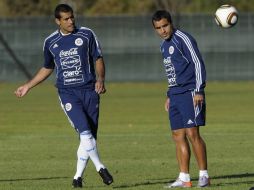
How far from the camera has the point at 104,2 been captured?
212 ft

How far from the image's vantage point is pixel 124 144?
760 inches

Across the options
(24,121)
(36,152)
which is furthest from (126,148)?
(24,121)

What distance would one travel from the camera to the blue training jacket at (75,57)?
41.1ft

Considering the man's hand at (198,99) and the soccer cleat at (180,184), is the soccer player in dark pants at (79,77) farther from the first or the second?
the man's hand at (198,99)

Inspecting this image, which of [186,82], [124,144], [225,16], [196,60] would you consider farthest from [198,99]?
[124,144]

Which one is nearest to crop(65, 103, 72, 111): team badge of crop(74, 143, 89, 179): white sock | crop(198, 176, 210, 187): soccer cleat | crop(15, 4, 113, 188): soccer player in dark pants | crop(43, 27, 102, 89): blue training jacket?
crop(15, 4, 113, 188): soccer player in dark pants

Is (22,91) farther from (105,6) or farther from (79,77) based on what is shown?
(105,6)

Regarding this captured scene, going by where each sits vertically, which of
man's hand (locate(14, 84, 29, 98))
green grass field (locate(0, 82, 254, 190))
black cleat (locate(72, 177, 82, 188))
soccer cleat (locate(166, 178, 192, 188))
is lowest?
green grass field (locate(0, 82, 254, 190))

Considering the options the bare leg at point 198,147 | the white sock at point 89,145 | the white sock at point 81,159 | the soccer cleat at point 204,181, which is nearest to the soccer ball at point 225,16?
the bare leg at point 198,147

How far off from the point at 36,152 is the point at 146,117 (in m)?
9.79

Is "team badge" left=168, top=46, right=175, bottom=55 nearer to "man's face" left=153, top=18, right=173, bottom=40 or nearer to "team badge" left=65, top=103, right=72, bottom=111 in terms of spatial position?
"man's face" left=153, top=18, right=173, bottom=40

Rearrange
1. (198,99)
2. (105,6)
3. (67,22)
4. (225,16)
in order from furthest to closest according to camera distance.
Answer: (105,6)
(225,16)
(67,22)
(198,99)

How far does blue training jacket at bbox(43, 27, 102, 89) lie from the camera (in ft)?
41.1

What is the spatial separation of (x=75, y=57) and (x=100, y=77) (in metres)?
0.40
